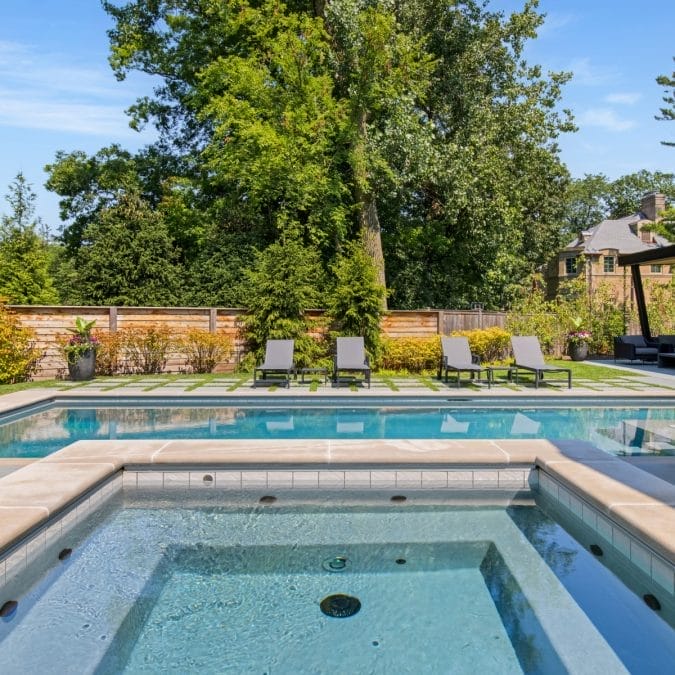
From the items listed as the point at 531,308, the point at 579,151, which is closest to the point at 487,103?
the point at 579,151

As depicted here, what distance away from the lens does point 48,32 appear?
1501 centimetres

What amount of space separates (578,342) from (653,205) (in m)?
29.9

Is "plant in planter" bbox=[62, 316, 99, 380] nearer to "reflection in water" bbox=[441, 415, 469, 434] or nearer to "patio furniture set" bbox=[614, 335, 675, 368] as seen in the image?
"reflection in water" bbox=[441, 415, 469, 434]

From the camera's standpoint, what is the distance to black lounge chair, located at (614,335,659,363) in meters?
16.0

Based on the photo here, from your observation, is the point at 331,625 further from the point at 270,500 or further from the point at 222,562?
the point at 270,500

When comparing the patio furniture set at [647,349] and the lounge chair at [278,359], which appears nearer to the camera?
the lounge chair at [278,359]

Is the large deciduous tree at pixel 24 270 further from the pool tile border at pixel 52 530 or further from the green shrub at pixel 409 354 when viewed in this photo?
the pool tile border at pixel 52 530

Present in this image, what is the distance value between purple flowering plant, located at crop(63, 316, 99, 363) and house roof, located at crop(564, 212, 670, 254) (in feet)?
119

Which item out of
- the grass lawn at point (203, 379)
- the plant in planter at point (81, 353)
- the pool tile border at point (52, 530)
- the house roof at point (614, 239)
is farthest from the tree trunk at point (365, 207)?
the house roof at point (614, 239)

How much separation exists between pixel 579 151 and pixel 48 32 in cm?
2002

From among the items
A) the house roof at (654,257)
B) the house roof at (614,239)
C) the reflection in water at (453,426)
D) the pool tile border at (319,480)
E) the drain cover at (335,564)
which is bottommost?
the drain cover at (335,564)

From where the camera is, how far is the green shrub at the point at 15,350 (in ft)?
38.0

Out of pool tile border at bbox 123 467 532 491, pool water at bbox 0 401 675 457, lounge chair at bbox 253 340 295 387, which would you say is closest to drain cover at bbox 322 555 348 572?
pool tile border at bbox 123 467 532 491

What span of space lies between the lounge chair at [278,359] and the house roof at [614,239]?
33.7 m
